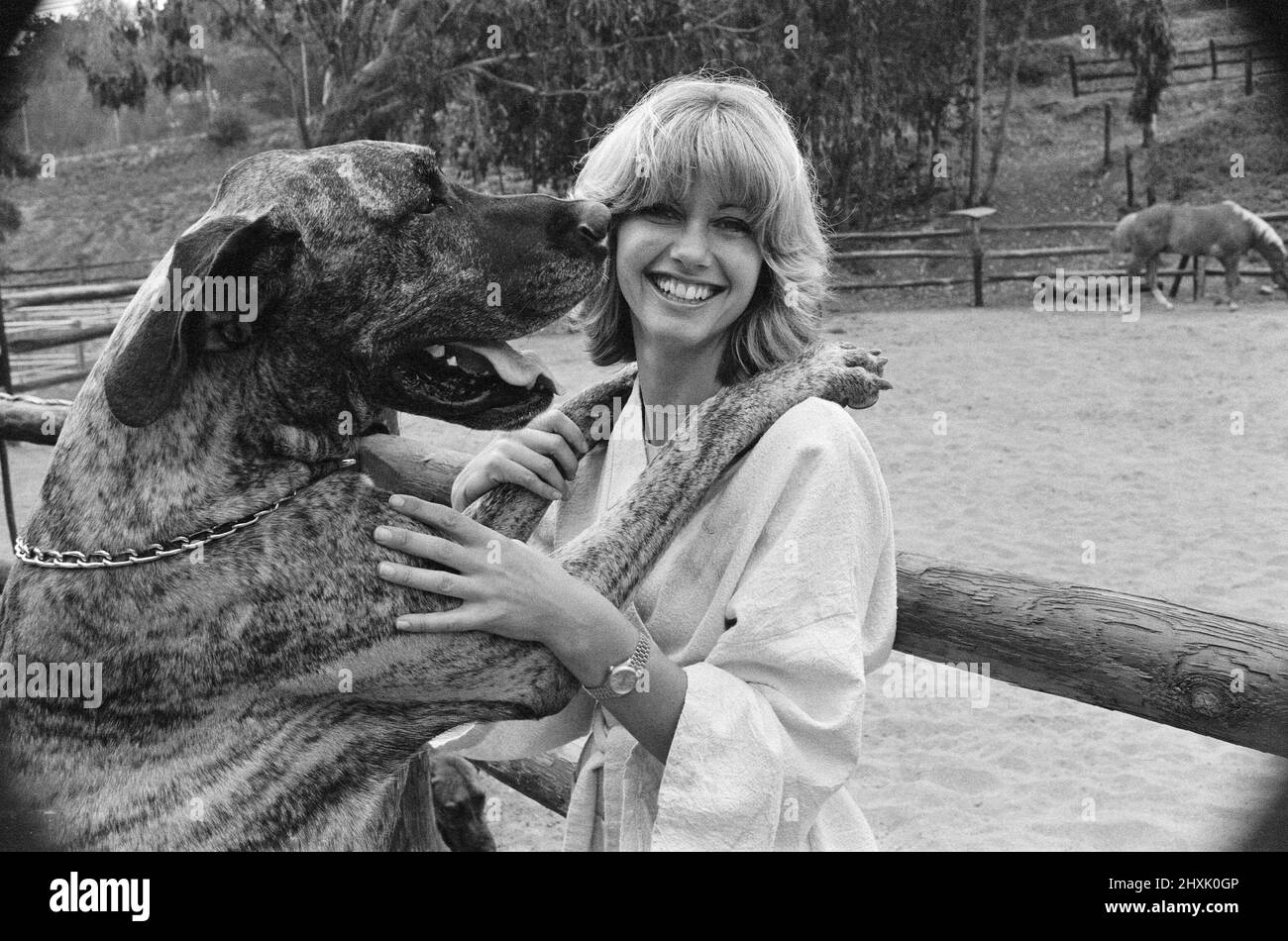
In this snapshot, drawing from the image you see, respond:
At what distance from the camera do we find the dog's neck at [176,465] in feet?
5.58

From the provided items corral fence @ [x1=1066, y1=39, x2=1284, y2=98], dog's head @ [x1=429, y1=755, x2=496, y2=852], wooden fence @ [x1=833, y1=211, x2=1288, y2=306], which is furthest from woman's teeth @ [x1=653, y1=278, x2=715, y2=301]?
corral fence @ [x1=1066, y1=39, x2=1284, y2=98]

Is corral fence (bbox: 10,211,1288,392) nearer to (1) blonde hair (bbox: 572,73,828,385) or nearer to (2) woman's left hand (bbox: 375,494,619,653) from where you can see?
(1) blonde hair (bbox: 572,73,828,385)

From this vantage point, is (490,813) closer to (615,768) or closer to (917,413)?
(615,768)

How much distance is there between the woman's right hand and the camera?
2.13 metres

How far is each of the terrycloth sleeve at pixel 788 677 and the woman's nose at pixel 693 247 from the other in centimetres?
37

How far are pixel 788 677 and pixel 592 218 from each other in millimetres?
868

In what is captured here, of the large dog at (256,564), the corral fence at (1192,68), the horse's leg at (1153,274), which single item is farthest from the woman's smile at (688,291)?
the corral fence at (1192,68)

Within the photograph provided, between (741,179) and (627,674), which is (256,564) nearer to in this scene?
(627,674)

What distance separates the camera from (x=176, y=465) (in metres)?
1.73

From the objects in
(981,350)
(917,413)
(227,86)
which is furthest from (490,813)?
(227,86)

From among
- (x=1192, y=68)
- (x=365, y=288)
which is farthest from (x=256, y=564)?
(x=1192, y=68)

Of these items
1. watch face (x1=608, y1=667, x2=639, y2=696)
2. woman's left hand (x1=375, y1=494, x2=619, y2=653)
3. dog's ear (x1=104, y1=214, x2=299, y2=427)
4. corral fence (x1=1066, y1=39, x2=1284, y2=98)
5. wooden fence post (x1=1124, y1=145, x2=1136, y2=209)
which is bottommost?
watch face (x1=608, y1=667, x2=639, y2=696)

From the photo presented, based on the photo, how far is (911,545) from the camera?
26.6ft

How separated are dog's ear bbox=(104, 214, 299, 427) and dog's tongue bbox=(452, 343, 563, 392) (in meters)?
0.40
